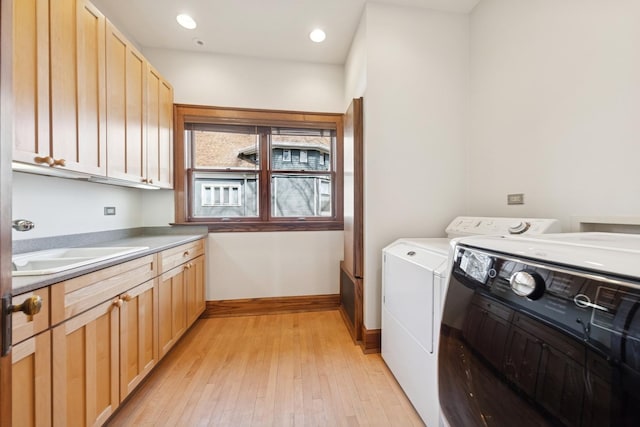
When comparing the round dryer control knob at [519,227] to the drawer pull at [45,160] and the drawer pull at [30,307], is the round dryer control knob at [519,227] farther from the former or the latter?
the drawer pull at [45,160]

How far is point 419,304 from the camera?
1.32 meters

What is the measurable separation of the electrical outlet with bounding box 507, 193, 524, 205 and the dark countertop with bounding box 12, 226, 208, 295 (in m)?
2.46

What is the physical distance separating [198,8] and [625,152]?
296 cm

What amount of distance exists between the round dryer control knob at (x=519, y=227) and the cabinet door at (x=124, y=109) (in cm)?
258

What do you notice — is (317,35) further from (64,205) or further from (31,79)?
(64,205)

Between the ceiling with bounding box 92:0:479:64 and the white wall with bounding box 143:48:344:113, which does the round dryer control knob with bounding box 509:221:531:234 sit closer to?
the ceiling with bounding box 92:0:479:64

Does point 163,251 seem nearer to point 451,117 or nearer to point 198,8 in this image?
point 198,8

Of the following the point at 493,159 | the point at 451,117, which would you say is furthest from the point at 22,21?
the point at 493,159

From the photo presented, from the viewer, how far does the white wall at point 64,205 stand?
136 centimetres

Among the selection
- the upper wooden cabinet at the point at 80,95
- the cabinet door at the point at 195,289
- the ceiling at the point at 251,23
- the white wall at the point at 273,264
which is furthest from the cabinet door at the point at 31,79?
the white wall at the point at 273,264

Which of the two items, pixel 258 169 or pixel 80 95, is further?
pixel 258 169

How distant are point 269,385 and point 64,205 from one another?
1.83 m

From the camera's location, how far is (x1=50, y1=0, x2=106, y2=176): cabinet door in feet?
4.01

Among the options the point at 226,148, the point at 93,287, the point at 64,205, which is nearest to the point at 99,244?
the point at 64,205
